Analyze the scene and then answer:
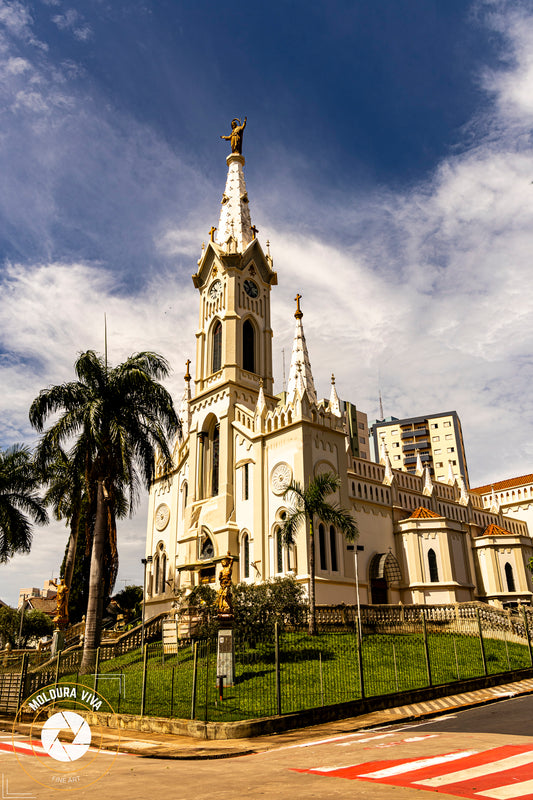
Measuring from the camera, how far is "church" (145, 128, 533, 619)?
35094 mm

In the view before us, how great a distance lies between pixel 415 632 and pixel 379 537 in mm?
12154

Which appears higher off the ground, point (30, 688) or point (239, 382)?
point (239, 382)

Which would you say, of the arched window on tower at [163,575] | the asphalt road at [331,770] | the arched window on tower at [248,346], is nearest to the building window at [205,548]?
the arched window on tower at [163,575]

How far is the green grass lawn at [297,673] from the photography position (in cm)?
1620

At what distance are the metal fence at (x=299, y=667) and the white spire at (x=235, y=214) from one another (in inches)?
1167

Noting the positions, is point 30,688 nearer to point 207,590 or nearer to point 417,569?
point 207,590

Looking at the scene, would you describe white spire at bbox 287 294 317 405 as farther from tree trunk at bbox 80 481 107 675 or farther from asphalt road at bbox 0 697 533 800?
asphalt road at bbox 0 697 533 800

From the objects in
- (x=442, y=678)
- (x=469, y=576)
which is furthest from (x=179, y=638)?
(x=469, y=576)

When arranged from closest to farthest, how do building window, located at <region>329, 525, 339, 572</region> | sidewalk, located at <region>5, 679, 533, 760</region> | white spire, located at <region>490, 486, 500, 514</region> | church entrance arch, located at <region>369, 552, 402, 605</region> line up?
sidewalk, located at <region>5, 679, 533, 760</region>
building window, located at <region>329, 525, 339, 572</region>
church entrance arch, located at <region>369, 552, 402, 605</region>
white spire, located at <region>490, 486, 500, 514</region>

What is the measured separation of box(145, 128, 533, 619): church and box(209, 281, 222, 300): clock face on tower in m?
0.12

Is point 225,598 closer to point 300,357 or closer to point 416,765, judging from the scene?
point 416,765

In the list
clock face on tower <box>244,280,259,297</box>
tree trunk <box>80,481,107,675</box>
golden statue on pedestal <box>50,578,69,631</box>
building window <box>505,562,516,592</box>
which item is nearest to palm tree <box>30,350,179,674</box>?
tree trunk <box>80,481,107,675</box>

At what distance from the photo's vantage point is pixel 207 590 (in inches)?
1169

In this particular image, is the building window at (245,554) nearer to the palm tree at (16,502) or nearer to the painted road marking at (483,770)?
the palm tree at (16,502)
